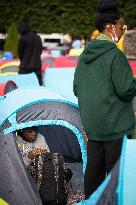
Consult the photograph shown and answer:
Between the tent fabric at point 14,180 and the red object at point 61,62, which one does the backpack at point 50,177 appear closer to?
the tent fabric at point 14,180

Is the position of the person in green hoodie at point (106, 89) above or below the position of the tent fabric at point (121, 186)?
above

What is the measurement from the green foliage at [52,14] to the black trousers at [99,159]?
752 inches

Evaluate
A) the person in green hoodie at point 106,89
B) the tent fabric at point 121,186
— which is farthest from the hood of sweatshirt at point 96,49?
the tent fabric at point 121,186

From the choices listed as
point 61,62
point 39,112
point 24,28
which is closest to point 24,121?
point 39,112

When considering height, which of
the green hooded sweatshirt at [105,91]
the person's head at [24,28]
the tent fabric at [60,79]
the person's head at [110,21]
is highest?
the person's head at [110,21]

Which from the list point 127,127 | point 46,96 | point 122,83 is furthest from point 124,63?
point 46,96

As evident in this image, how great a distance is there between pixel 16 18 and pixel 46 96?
743 inches

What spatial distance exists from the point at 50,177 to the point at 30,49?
4578mm

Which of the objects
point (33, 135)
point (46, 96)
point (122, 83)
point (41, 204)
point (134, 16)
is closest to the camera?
point (122, 83)

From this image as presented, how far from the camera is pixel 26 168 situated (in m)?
4.48

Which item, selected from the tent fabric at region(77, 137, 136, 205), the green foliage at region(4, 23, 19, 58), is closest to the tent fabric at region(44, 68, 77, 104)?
the tent fabric at region(77, 137, 136, 205)

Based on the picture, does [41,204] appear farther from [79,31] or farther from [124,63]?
[79,31]

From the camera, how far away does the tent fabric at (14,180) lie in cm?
436

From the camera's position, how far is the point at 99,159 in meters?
3.79
